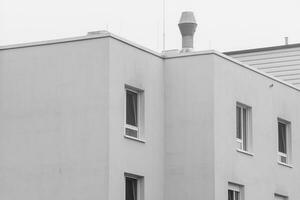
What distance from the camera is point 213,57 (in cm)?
3531

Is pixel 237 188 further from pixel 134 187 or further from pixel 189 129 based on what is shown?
pixel 134 187

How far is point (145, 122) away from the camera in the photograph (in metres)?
34.4

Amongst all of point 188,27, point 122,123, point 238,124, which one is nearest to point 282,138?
point 238,124

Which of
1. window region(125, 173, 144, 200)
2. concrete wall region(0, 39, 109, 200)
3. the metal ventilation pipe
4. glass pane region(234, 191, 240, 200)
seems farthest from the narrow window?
the metal ventilation pipe

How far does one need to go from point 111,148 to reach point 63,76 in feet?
9.03

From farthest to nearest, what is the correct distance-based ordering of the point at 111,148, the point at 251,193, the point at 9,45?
the point at 251,193 < the point at 9,45 < the point at 111,148

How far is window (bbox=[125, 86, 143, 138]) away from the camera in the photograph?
111ft

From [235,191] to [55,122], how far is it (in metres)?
6.88

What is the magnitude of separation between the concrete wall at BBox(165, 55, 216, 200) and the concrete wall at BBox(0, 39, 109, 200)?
363cm

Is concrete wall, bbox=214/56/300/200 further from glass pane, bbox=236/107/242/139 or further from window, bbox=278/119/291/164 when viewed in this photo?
glass pane, bbox=236/107/242/139

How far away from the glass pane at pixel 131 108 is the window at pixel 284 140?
771 centimetres

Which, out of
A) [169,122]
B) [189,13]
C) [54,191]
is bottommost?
[54,191]

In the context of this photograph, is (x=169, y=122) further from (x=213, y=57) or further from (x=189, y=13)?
(x=189, y=13)

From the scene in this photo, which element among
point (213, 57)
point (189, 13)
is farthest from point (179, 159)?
point (189, 13)
